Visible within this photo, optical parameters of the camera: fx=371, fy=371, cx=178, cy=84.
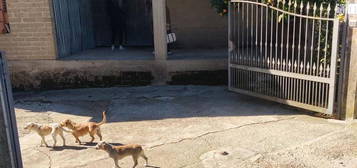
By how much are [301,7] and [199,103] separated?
252 centimetres

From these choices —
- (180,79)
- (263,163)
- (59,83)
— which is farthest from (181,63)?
(263,163)

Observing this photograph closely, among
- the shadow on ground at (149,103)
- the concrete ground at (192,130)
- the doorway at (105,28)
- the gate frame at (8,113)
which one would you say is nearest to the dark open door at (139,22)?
the doorway at (105,28)

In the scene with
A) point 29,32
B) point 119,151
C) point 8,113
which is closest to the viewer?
point 8,113

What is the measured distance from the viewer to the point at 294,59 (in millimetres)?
6438

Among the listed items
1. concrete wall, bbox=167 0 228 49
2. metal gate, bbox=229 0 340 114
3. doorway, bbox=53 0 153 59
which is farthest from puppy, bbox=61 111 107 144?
concrete wall, bbox=167 0 228 49

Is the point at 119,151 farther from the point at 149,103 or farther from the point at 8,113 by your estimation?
the point at 149,103

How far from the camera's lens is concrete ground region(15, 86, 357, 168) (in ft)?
15.5

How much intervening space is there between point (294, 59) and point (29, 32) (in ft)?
18.0

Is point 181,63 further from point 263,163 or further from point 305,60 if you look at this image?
point 263,163

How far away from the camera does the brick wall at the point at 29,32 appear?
782 centimetres

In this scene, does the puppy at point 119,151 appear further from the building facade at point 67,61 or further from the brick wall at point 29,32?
the brick wall at point 29,32

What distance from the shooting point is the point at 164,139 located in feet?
17.8

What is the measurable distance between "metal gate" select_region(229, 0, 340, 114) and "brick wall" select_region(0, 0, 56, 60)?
12.9 feet

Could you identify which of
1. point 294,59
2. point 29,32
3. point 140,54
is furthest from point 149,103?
point 29,32
